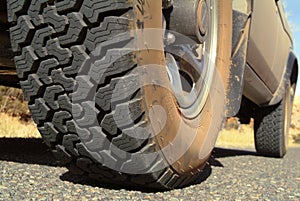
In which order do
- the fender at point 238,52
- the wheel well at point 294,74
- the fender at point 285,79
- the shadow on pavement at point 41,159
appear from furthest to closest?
1. the wheel well at point 294,74
2. the fender at point 285,79
3. the fender at point 238,52
4. the shadow on pavement at point 41,159

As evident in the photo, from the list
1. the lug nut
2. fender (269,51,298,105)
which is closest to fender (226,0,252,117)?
the lug nut

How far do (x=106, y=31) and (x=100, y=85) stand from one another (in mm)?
171

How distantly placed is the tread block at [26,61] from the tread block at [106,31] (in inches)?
8.3

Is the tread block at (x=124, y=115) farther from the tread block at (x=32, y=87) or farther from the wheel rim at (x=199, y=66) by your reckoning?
the wheel rim at (x=199, y=66)

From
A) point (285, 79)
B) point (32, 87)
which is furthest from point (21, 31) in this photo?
point (285, 79)

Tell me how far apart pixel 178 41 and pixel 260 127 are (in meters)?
2.48

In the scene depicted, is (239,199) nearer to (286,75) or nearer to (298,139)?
(286,75)

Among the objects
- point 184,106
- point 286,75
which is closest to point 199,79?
point 184,106

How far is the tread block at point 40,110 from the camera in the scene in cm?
150

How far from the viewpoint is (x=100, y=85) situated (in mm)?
1389

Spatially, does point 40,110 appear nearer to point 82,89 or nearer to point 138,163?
point 82,89

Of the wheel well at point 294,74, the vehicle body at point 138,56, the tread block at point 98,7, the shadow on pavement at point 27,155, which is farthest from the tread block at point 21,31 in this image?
the wheel well at point 294,74

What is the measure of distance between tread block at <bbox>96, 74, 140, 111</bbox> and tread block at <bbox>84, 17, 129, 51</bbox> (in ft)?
0.43

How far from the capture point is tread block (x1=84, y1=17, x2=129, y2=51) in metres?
1.35
